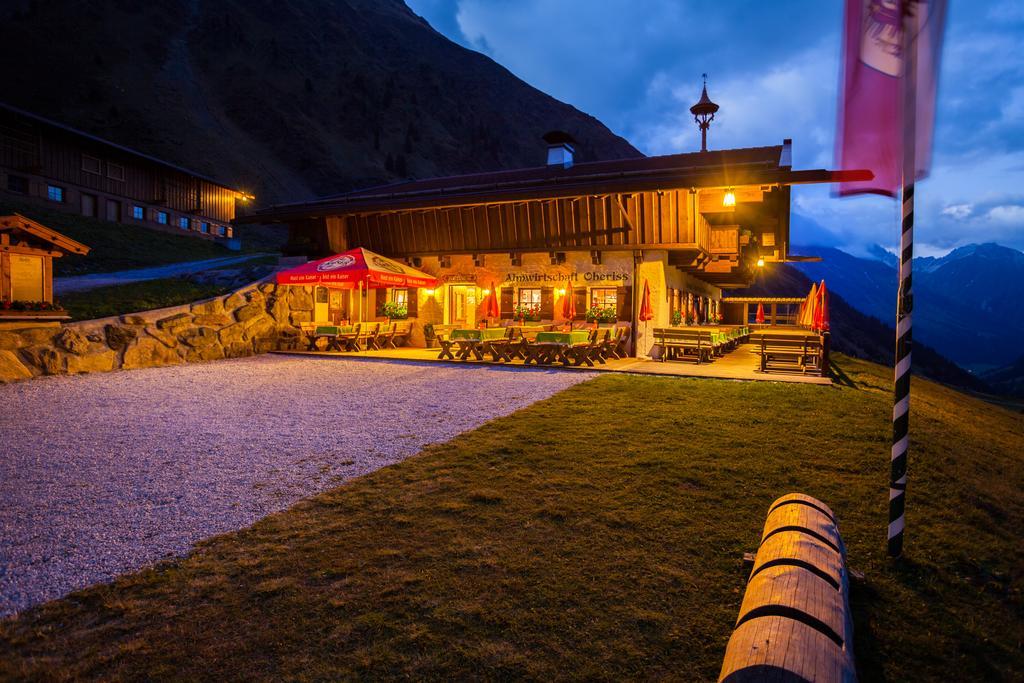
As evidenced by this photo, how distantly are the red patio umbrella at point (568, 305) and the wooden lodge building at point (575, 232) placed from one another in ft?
0.57

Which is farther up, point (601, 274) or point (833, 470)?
point (601, 274)

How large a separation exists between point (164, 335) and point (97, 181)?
27.0m

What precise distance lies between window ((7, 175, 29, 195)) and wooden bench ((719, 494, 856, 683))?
37511 millimetres

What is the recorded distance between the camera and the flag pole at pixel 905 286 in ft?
11.0

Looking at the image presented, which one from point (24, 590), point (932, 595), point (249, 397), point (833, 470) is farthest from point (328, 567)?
point (249, 397)

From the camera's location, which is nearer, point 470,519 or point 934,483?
point 470,519

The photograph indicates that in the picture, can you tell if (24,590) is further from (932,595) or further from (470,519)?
(932,595)

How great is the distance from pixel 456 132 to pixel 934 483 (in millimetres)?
111889

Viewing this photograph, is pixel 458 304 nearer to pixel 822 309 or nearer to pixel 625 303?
pixel 625 303

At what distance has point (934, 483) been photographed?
500 cm

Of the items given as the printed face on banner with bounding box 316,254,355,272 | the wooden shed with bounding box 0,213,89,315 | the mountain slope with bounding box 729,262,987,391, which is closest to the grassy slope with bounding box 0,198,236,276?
the wooden shed with bounding box 0,213,89,315

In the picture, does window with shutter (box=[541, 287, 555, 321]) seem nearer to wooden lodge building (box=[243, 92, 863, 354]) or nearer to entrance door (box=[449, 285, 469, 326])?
wooden lodge building (box=[243, 92, 863, 354])

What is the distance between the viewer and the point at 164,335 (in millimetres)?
12039

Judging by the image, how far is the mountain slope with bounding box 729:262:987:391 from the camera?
202 feet
